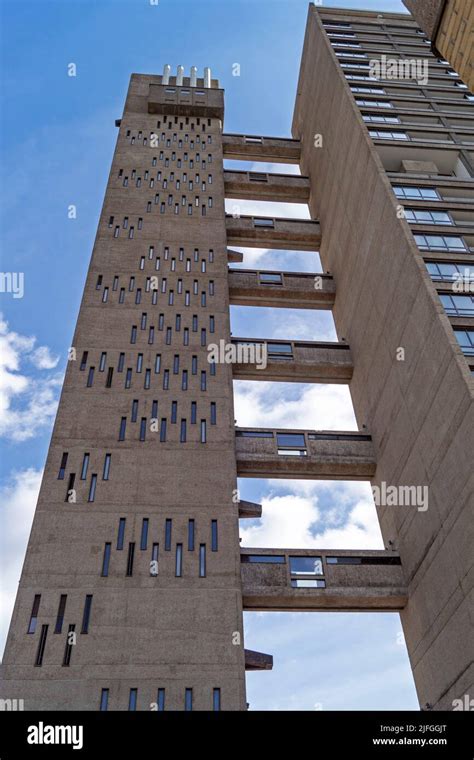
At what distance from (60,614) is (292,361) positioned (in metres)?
14.4

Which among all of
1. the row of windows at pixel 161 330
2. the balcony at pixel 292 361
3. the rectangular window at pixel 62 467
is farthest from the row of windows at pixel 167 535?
the balcony at pixel 292 361

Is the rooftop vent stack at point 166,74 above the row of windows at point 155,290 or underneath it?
above

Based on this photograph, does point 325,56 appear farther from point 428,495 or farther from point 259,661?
point 259,661

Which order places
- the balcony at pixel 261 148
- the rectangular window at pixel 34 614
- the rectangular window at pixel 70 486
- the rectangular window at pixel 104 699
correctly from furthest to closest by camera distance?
the balcony at pixel 261 148
the rectangular window at pixel 70 486
the rectangular window at pixel 34 614
the rectangular window at pixel 104 699

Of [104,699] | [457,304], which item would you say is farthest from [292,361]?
[104,699]

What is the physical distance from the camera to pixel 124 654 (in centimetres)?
1714

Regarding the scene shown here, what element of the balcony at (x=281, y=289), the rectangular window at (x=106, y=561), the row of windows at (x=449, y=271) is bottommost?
the rectangular window at (x=106, y=561)

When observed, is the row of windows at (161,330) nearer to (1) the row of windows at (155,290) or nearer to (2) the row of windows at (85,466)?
(1) the row of windows at (155,290)

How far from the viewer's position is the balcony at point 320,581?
20062 mm

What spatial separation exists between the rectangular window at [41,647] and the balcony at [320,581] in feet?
19.4

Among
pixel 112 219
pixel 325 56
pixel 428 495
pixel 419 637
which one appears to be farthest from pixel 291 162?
pixel 419 637

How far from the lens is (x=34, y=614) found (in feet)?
58.2

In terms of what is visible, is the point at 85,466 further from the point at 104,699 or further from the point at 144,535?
the point at 104,699
